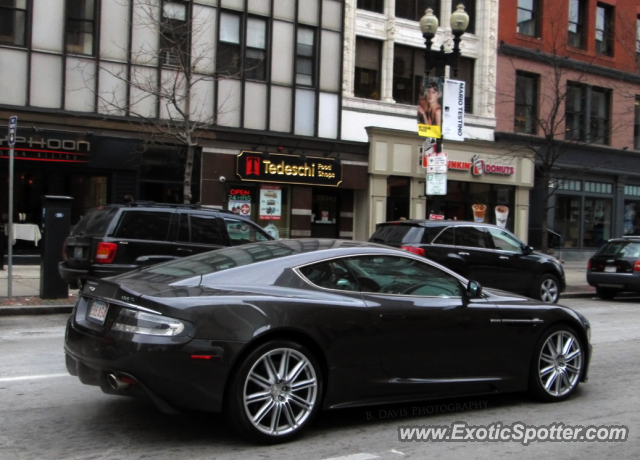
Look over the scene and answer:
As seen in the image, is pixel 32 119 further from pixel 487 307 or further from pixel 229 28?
pixel 487 307

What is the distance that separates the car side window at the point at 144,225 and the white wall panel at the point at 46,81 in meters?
8.88

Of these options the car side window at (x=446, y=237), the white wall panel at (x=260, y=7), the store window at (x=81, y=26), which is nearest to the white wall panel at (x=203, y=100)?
the white wall panel at (x=260, y=7)

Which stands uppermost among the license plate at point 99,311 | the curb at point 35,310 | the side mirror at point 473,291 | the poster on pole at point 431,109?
the poster on pole at point 431,109

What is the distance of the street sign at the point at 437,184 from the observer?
1766 cm

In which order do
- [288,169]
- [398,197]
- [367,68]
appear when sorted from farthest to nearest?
[398,197] < [367,68] < [288,169]

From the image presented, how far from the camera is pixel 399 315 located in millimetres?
5633

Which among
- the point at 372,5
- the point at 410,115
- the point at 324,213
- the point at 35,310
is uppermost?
the point at 372,5

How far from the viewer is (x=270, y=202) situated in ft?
73.7

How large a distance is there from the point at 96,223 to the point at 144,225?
2.59ft

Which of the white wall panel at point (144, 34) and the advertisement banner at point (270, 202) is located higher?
the white wall panel at point (144, 34)

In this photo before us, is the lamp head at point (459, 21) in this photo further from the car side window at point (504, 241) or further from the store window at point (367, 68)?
the store window at point (367, 68)

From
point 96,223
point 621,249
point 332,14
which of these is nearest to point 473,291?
point 96,223

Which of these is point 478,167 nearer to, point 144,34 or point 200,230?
point 144,34

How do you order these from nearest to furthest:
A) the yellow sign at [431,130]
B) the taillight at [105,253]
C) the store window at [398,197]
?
the taillight at [105,253] → the yellow sign at [431,130] → the store window at [398,197]
